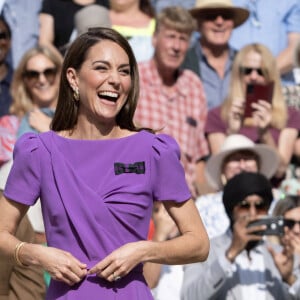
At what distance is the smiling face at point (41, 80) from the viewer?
25.4ft

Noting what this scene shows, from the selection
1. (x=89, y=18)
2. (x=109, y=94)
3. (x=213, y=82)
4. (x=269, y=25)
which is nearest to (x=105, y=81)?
(x=109, y=94)

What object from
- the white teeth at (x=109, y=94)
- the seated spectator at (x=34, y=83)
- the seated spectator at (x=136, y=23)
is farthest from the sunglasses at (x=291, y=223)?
A: the white teeth at (x=109, y=94)

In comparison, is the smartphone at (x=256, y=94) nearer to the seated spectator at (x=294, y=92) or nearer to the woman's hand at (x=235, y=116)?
the woman's hand at (x=235, y=116)

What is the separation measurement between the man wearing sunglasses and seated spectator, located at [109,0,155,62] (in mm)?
359

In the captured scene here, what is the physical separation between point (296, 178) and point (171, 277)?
2.34 meters

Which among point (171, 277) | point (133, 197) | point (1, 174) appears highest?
point (133, 197)

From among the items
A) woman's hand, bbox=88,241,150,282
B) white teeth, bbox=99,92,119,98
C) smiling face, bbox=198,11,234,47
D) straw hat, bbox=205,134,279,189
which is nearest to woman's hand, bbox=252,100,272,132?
straw hat, bbox=205,134,279,189

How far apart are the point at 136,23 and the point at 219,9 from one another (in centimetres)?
73

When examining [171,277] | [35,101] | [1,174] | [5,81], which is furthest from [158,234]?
[5,81]

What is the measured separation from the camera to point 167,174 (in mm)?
3432

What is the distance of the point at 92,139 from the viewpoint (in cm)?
348

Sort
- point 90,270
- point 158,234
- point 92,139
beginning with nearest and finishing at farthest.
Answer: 1. point 90,270
2. point 92,139
3. point 158,234

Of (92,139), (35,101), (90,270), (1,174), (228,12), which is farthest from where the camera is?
(228,12)

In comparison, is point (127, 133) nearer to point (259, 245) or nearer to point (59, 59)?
point (259, 245)
